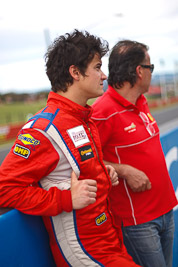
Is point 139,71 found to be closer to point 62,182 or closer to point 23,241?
point 62,182

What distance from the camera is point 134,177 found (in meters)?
2.03

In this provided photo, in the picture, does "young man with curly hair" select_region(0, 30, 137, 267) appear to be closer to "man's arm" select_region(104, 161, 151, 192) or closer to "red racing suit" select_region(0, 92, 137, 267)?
"red racing suit" select_region(0, 92, 137, 267)

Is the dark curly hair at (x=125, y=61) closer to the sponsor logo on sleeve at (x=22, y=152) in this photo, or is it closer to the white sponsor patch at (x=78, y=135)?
the white sponsor patch at (x=78, y=135)

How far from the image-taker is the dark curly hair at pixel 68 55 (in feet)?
5.20

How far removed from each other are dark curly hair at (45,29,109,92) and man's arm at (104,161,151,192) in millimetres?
746

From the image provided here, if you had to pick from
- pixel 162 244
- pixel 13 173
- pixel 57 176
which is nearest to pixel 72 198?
pixel 57 176

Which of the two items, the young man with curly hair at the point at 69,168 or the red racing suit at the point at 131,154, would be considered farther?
the red racing suit at the point at 131,154

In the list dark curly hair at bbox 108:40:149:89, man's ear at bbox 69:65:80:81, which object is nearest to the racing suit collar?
man's ear at bbox 69:65:80:81

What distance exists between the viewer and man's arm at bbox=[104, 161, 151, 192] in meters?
2.02

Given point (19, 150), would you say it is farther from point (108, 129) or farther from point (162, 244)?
point (162, 244)

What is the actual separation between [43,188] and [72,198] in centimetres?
16

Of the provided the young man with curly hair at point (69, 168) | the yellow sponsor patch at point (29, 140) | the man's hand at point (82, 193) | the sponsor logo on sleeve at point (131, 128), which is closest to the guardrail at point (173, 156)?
the sponsor logo on sleeve at point (131, 128)

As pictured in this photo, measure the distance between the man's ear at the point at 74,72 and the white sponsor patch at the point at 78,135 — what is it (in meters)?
0.26

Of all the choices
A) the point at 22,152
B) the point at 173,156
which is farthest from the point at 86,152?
the point at 173,156
